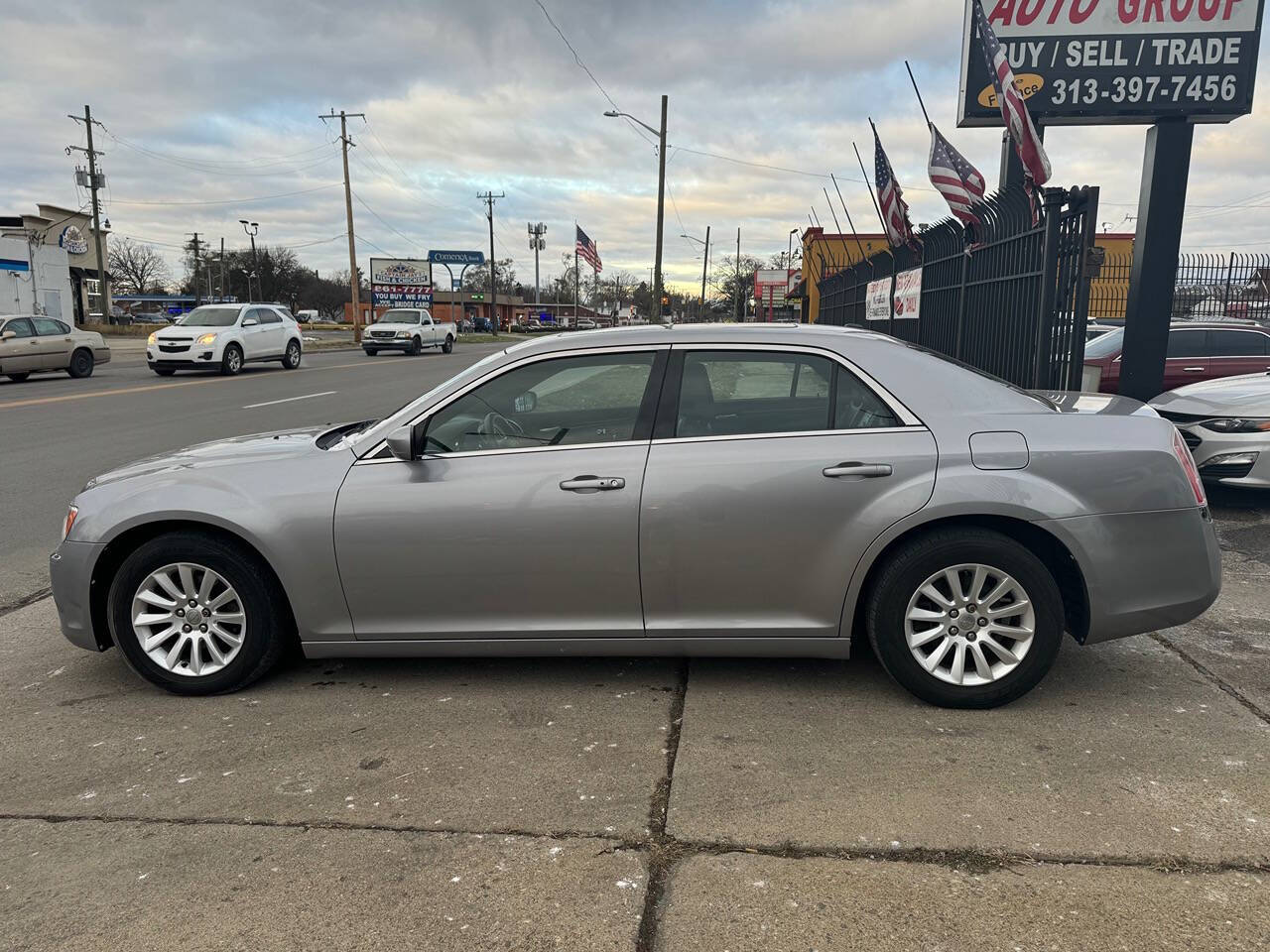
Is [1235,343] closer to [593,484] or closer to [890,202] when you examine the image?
[890,202]

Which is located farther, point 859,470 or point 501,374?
point 501,374

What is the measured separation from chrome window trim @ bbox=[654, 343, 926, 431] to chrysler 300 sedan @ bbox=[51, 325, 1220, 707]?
10 mm

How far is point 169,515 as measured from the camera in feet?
12.3

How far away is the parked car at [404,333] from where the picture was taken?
113 feet

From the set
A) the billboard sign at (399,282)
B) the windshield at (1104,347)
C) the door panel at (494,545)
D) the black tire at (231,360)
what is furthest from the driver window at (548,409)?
the billboard sign at (399,282)

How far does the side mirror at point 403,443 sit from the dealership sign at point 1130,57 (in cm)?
912

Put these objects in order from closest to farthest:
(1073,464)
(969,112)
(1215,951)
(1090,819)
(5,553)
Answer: (1215,951) → (1090,819) → (1073,464) → (5,553) → (969,112)

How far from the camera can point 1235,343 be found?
1200 cm

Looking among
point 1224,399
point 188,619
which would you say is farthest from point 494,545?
point 1224,399

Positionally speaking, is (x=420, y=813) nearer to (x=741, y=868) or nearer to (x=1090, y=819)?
(x=741, y=868)

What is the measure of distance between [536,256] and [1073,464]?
8796cm

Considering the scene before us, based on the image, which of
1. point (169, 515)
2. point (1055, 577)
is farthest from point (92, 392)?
point (1055, 577)

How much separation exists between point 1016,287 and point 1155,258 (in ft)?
5.66

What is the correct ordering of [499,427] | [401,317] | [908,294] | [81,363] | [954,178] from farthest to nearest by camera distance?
1. [401,317]
2. [81,363]
3. [908,294]
4. [954,178]
5. [499,427]
